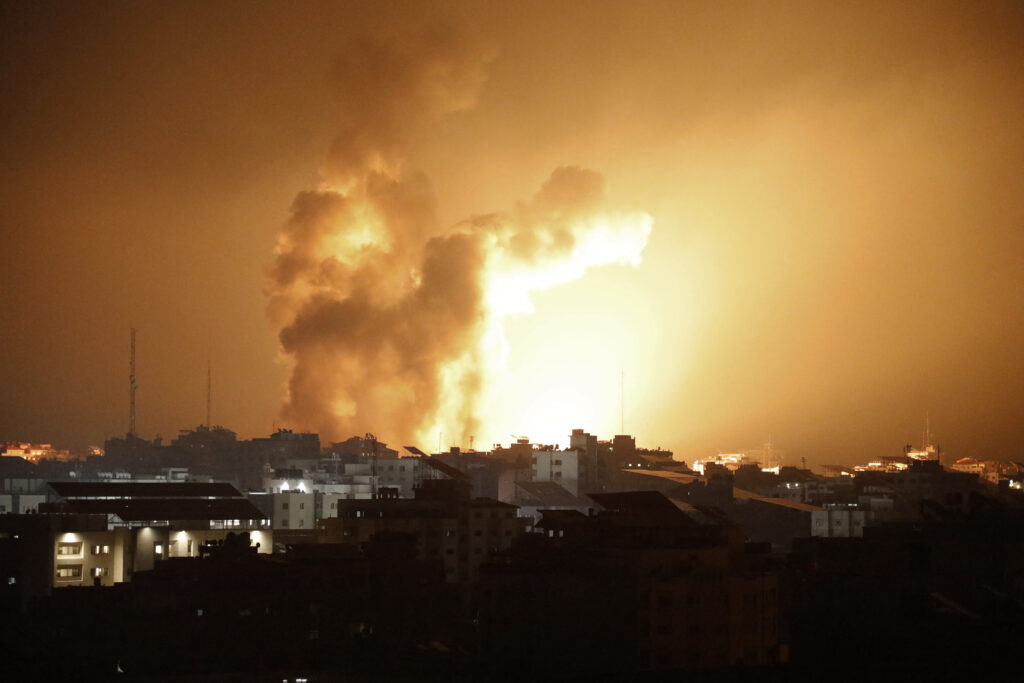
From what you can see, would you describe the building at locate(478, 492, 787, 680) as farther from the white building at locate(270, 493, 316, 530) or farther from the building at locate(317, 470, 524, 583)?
the white building at locate(270, 493, 316, 530)

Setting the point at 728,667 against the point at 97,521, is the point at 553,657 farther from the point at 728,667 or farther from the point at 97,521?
the point at 97,521

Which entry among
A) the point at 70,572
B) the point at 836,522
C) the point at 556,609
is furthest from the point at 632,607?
the point at 836,522

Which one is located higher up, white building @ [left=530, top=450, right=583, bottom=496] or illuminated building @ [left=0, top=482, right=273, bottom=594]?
white building @ [left=530, top=450, right=583, bottom=496]

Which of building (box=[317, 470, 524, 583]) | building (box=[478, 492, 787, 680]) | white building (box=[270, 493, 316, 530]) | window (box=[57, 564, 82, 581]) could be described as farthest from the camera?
white building (box=[270, 493, 316, 530])

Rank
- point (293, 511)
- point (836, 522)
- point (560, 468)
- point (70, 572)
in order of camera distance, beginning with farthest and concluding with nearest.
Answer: point (560, 468) → point (836, 522) → point (293, 511) → point (70, 572)

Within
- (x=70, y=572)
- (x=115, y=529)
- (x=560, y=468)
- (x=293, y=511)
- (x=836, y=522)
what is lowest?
(x=70, y=572)

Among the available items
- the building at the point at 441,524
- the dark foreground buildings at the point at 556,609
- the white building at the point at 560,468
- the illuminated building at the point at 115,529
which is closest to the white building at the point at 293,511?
the illuminated building at the point at 115,529

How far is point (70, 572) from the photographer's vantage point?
141ft

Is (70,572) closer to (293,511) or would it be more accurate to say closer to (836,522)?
(293,511)

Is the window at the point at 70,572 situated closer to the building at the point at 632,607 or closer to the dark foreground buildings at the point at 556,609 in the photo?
the dark foreground buildings at the point at 556,609

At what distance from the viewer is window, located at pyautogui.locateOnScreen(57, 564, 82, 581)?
42625mm

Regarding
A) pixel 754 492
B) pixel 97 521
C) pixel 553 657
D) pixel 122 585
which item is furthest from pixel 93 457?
pixel 553 657

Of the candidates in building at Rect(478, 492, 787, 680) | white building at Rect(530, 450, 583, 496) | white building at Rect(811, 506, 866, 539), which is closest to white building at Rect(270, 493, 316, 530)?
white building at Rect(530, 450, 583, 496)

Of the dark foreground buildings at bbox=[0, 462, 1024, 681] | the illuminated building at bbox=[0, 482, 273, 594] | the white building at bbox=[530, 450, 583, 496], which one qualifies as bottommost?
the dark foreground buildings at bbox=[0, 462, 1024, 681]
